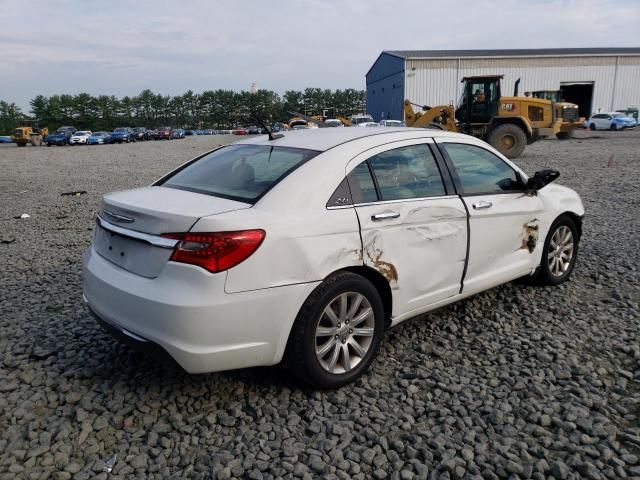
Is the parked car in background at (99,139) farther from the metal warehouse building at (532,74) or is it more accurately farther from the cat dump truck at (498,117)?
the cat dump truck at (498,117)

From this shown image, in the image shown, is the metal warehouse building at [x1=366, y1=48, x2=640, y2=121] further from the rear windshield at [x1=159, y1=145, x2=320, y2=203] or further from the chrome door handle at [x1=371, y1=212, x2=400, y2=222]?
the chrome door handle at [x1=371, y1=212, x2=400, y2=222]

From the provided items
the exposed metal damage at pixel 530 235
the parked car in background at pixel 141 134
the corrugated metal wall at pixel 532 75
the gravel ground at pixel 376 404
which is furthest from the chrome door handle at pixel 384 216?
the parked car in background at pixel 141 134

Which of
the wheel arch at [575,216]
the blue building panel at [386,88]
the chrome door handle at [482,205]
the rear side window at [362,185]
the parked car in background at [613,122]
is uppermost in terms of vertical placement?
the blue building panel at [386,88]

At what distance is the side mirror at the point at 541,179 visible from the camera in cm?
438

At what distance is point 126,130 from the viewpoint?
52812 mm

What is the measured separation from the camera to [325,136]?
3.71 metres

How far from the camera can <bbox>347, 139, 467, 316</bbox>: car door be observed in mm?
3260

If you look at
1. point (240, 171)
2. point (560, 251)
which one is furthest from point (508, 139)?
point (240, 171)

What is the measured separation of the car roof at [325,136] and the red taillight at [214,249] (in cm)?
99

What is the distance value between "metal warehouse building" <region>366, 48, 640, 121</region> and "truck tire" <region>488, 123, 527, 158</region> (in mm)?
28034

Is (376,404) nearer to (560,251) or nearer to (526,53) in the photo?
(560,251)

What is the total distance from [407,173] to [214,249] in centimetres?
158

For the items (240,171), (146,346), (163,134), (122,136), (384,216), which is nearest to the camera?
(146,346)

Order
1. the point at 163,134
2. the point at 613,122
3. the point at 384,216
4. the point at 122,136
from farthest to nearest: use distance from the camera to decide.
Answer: the point at 163,134
the point at 122,136
the point at 613,122
the point at 384,216
